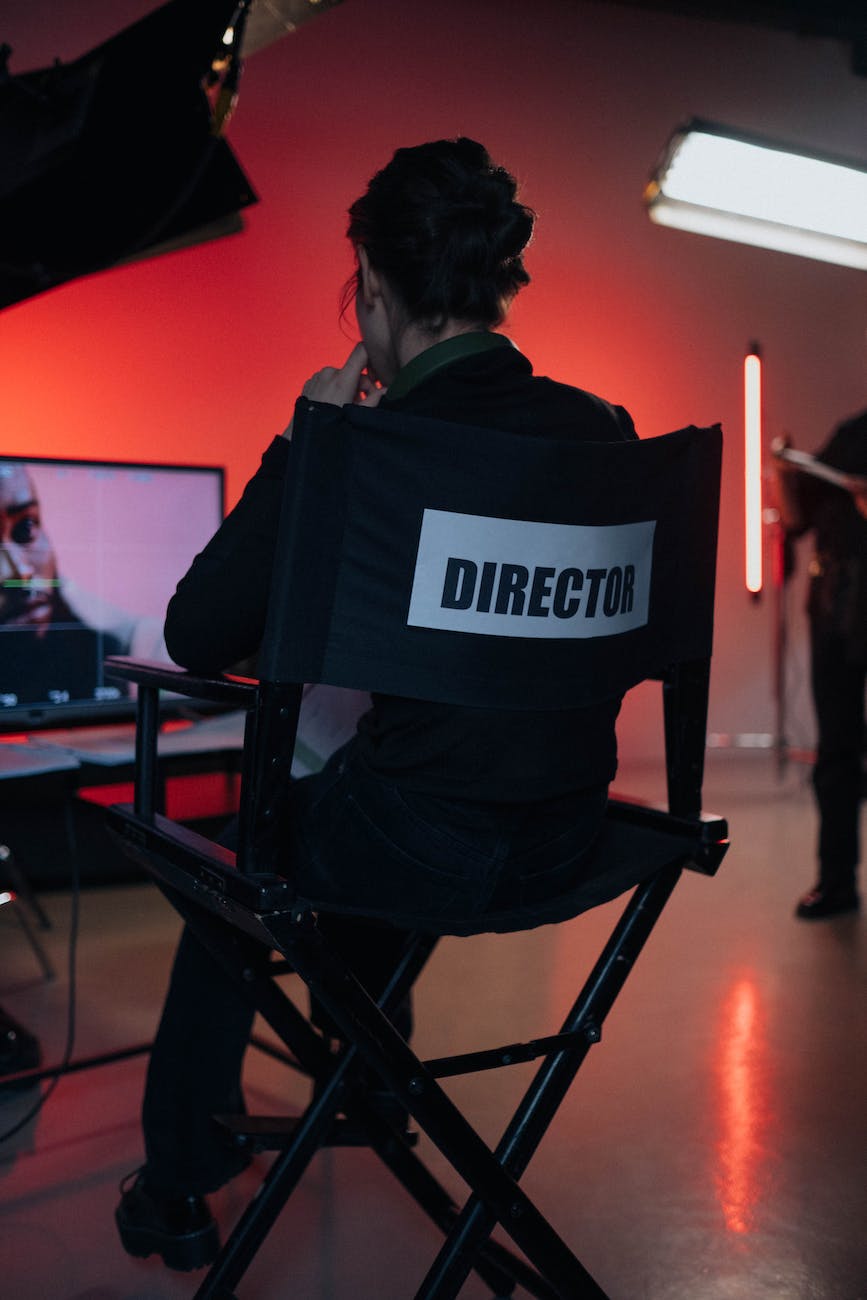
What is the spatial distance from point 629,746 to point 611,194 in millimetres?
2348

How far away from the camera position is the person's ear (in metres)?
1.14

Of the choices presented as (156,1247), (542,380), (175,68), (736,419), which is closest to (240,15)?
(175,68)

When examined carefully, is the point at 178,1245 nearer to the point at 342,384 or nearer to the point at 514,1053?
the point at 514,1053

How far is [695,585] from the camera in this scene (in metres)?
1.19

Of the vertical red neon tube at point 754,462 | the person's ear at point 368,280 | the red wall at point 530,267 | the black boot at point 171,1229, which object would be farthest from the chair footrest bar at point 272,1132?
the vertical red neon tube at point 754,462

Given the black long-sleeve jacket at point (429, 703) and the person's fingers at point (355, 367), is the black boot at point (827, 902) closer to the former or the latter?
the black long-sleeve jacket at point (429, 703)

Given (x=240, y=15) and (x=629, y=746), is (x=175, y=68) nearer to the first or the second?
(x=240, y=15)

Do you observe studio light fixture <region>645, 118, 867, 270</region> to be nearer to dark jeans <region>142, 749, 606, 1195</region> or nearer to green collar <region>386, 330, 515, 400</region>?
green collar <region>386, 330, 515, 400</region>

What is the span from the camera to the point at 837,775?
3025 millimetres

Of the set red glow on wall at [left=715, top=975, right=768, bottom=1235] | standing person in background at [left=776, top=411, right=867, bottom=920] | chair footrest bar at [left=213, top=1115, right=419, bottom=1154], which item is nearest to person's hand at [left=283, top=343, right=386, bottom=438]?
chair footrest bar at [left=213, top=1115, right=419, bottom=1154]

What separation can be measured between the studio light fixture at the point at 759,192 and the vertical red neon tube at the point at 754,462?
1.49m

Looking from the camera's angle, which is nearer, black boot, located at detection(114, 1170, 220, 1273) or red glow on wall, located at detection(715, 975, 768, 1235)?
black boot, located at detection(114, 1170, 220, 1273)

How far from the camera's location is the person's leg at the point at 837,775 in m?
3.01

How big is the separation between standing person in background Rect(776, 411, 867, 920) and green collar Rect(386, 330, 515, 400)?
82.2 inches
